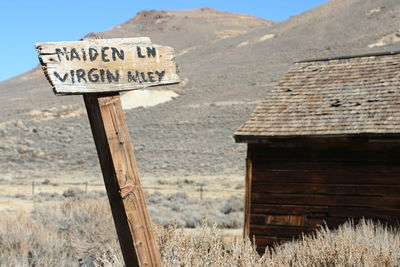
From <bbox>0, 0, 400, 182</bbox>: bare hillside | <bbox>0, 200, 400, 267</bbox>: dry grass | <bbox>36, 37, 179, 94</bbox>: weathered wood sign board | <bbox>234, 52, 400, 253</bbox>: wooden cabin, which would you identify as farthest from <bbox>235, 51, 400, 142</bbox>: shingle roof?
<bbox>36, 37, 179, 94</bbox>: weathered wood sign board

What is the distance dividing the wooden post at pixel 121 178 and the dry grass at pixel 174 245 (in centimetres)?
140

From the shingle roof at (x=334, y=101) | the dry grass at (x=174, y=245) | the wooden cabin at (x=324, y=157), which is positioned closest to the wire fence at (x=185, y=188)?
the dry grass at (x=174, y=245)

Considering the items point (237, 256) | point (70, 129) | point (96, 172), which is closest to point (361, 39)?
point (70, 129)

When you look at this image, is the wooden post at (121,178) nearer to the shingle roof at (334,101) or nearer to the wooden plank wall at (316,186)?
the shingle roof at (334,101)

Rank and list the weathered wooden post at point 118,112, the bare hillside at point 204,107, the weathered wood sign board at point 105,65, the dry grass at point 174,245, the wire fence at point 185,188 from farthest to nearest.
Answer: the bare hillside at point 204,107, the wire fence at point 185,188, the dry grass at point 174,245, the weathered wooden post at point 118,112, the weathered wood sign board at point 105,65

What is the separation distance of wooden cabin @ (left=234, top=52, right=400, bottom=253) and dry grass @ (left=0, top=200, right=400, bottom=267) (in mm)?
372

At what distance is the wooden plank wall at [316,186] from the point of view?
9.02 meters

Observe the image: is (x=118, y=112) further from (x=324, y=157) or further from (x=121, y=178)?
(x=324, y=157)

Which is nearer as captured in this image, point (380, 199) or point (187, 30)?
point (380, 199)

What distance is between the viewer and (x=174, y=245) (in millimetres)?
5238

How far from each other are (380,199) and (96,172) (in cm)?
2684

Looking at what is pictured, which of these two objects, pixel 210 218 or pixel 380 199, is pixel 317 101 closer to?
pixel 380 199

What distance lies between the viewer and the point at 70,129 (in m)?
46.9

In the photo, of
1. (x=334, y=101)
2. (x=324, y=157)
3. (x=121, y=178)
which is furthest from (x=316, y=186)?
(x=121, y=178)
